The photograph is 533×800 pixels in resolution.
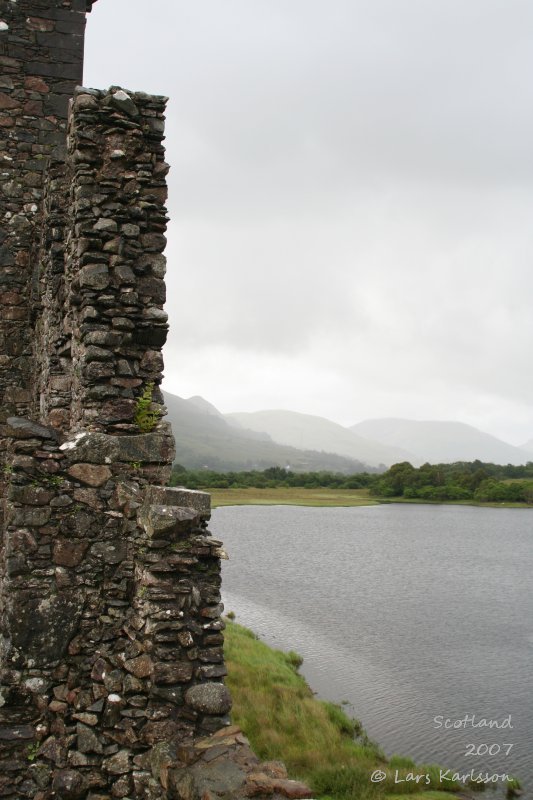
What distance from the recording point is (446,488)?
3410 inches

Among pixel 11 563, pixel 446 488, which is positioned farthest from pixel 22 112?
pixel 446 488

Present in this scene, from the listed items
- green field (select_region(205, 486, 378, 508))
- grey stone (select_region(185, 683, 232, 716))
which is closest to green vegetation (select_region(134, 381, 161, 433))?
grey stone (select_region(185, 683, 232, 716))

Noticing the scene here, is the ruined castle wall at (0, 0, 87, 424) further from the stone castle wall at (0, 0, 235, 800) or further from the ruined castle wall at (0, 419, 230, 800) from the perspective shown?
the ruined castle wall at (0, 419, 230, 800)

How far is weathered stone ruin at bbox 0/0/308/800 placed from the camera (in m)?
5.32

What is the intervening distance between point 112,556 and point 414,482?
88955 mm

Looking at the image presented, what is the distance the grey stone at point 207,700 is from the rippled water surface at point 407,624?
918 cm

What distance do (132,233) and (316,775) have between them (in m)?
8.50

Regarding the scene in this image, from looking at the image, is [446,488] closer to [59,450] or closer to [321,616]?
[321,616]

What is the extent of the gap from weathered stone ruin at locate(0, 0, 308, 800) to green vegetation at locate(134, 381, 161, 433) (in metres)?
0.01

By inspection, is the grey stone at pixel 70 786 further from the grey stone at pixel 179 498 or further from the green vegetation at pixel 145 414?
the green vegetation at pixel 145 414

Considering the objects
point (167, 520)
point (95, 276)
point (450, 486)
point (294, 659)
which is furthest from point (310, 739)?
point (450, 486)

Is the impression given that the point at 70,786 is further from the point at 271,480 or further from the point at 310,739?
the point at 271,480

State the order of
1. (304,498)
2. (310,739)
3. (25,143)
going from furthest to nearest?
(304,498) < (310,739) < (25,143)

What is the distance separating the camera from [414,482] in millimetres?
91875
